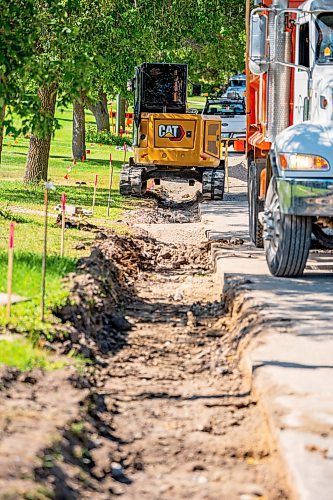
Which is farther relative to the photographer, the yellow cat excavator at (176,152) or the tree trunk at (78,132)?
the tree trunk at (78,132)

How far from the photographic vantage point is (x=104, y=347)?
420 inches

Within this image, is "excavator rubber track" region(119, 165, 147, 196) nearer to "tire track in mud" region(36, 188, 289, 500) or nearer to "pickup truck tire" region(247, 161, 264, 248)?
"pickup truck tire" region(247, 161, 264, 248)

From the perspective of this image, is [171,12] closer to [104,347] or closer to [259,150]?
[259,150]

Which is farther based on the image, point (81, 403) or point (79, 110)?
point (79, 110)

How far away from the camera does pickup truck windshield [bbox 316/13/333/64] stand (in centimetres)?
1409

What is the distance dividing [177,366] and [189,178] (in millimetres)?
17097

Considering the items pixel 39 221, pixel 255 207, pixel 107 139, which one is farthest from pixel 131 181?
pixel 107 139

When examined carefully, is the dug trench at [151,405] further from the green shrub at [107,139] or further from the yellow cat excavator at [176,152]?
the green shrub at [107,139]

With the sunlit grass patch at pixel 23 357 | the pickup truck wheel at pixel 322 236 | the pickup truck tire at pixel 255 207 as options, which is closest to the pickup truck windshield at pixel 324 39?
the pickup truck wheel at pixel 322 236

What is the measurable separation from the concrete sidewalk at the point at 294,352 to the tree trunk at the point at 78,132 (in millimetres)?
18555

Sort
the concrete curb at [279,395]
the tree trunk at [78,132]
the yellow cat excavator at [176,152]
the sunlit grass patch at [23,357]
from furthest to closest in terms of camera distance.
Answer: the tree trunk at [78,132] < the yellow cat excavator at [176,152] < the sunlit grass patch at [23,357] < the concrete curb at [279,395]

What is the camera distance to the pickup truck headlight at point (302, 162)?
13.2 metres

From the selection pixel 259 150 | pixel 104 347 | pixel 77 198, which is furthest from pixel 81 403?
pixel 77 198

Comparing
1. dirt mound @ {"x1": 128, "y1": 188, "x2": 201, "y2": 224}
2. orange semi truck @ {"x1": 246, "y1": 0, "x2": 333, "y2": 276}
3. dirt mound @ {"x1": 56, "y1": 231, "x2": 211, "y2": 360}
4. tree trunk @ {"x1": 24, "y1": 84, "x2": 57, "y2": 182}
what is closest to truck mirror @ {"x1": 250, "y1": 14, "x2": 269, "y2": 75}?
orange semi truck @ {"x1": 246, "y1": 0, "x2": 333, "y2": 276}
